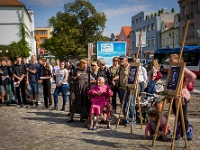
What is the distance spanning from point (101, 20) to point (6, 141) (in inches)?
1304

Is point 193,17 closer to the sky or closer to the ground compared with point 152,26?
closer to the ground

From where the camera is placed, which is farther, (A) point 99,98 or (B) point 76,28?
(B) point 76,28

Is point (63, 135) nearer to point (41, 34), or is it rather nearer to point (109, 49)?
point (109, 49)

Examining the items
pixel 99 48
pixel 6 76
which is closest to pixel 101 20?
pixel 99 48

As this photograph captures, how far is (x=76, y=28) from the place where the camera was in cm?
3816

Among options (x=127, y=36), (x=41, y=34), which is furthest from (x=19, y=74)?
(x=41, y=34)

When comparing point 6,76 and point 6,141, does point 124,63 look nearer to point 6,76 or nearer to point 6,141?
point 6,141

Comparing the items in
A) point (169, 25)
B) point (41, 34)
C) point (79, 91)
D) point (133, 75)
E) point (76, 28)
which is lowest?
point (79, 91)

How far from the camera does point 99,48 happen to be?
1516 centimetres

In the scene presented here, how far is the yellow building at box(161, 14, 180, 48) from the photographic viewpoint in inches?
2207

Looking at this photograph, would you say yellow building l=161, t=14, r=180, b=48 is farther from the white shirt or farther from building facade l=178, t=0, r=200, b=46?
the white shirt

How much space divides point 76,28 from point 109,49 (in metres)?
23.8

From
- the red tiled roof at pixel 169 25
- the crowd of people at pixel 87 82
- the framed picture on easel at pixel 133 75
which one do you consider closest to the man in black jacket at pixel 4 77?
the crowd of people at pixel 87 82

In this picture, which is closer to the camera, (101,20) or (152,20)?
(101,20)
